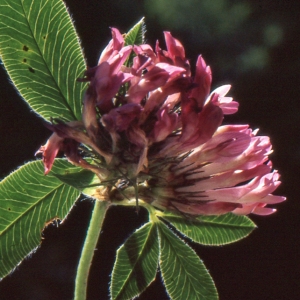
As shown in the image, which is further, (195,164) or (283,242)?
(283,242)

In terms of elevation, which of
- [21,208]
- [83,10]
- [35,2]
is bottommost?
[21,208]

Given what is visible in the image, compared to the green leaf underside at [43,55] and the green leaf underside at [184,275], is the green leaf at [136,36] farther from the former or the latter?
the green leaf underside at [184,275]

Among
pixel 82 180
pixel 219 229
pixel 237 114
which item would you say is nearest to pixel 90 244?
pixel 82 180

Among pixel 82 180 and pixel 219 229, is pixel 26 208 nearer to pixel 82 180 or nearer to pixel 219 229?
pixel 82 180

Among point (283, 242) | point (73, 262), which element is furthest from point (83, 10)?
point (283, 242)

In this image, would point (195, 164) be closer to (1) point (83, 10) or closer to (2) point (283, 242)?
(1) point (83, 10)

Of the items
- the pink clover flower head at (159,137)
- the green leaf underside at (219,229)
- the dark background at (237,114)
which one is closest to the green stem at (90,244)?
the pink clover flower head at (159,137)
